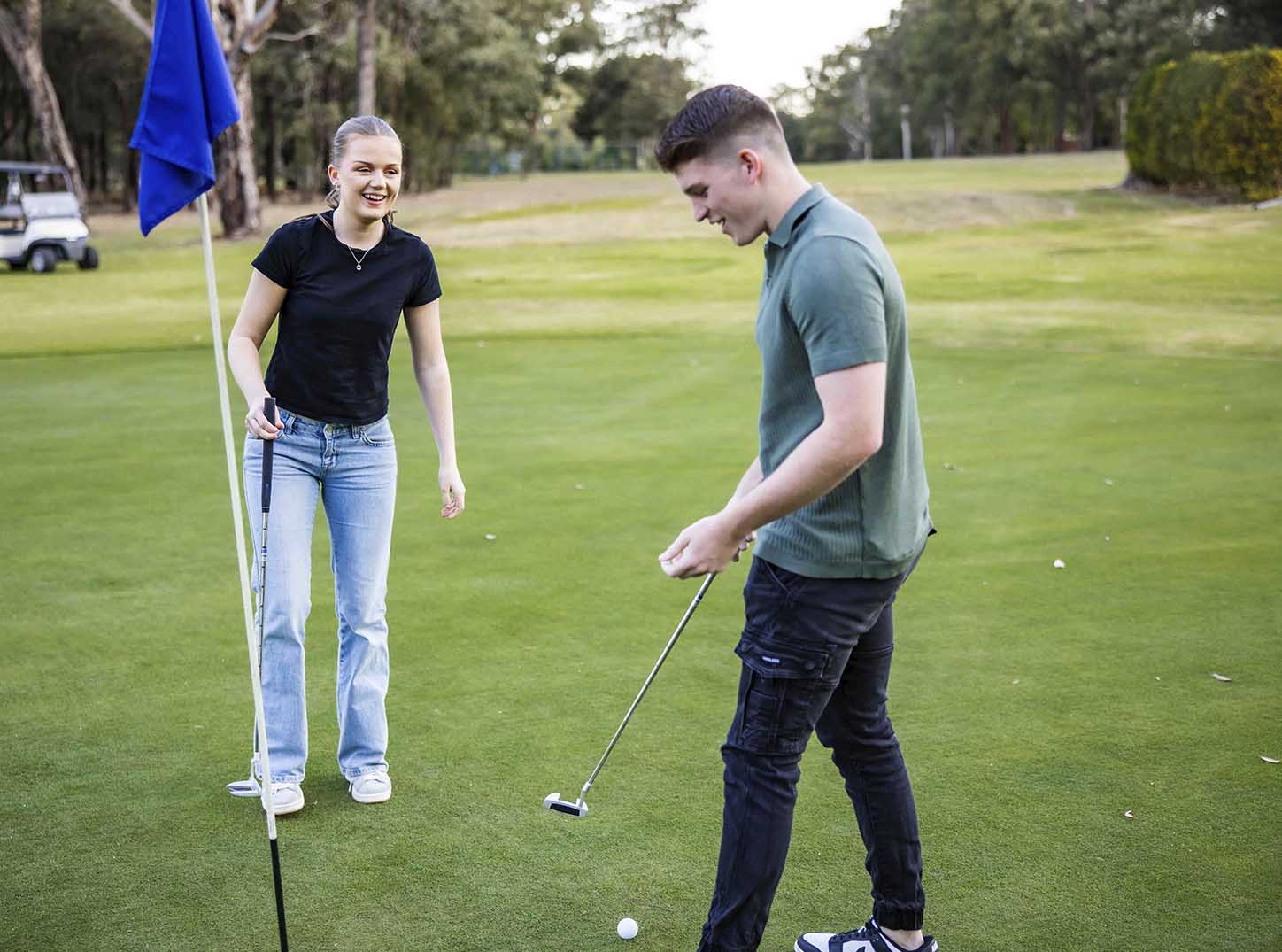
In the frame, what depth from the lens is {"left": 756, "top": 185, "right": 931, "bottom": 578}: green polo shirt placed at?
2.62 m

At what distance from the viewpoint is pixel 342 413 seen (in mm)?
4137

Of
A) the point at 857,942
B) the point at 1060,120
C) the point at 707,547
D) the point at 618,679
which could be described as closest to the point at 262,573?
the point at 618,679

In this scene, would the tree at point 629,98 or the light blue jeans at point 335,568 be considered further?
the tree at point 629,98

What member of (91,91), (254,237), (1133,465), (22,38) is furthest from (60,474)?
(91,91)

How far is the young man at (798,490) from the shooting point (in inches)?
104

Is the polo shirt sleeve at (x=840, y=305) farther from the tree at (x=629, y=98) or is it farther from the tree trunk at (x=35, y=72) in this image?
the tree at (x=629, y=98)

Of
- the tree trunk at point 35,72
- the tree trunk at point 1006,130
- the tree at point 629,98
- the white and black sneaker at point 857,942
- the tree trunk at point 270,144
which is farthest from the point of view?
the tree at point 629,98

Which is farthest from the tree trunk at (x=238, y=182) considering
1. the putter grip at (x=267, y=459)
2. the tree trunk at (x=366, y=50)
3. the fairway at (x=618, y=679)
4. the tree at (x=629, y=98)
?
the tree at (x=629, y=98)

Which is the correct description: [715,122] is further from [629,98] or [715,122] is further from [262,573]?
[629,98]

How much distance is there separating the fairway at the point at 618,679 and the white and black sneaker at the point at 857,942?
9 cm

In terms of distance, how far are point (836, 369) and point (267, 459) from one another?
2040 mm

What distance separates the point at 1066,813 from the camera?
4.16 m

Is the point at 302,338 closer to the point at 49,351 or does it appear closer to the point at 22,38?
the point at 49,351

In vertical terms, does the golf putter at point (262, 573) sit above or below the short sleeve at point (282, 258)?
below
